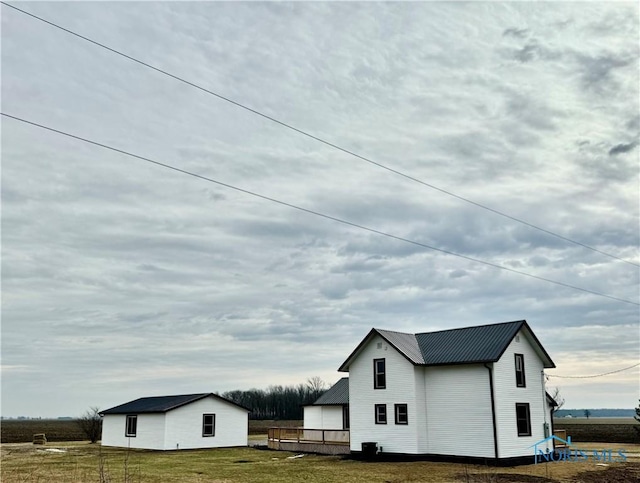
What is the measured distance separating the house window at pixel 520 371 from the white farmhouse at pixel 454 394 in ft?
0.17

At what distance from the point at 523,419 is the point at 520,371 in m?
2.38

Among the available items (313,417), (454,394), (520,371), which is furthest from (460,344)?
(313,417)

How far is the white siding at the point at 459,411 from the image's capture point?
28812mm

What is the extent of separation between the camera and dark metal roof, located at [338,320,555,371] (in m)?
30.0

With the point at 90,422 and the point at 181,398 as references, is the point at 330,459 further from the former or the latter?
the point at 90,422

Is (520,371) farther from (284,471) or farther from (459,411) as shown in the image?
(284,471)

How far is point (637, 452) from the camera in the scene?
3534 cm

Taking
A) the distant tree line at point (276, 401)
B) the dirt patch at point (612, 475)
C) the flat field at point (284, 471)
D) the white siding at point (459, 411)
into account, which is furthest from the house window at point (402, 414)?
the distant tree line at point (276, 401)

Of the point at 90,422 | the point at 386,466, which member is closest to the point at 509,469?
the point at 386,466

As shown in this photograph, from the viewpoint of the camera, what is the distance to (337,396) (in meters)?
42.8

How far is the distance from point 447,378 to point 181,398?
21.4 m

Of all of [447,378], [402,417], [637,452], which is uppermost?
[447,378]

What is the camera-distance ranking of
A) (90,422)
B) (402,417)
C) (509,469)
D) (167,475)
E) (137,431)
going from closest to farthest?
(167,475), (509,469), (402,417), (137,431), (90,422)

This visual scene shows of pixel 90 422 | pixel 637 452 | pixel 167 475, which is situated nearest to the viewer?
pixel 167 475
